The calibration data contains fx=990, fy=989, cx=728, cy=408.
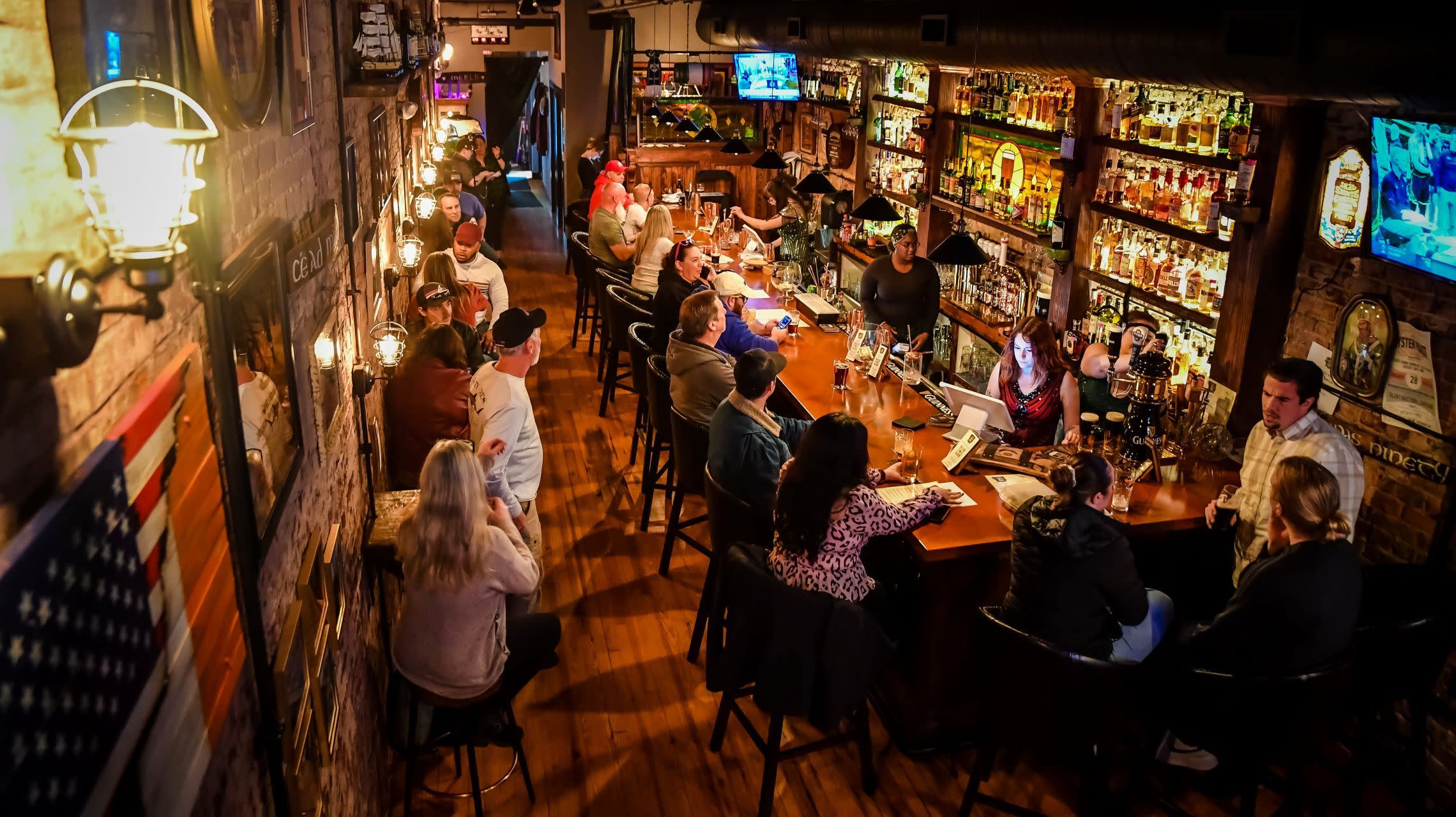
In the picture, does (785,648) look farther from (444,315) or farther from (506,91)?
(506,91)

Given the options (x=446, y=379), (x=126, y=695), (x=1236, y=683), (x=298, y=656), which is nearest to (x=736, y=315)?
(x=446, y=379)

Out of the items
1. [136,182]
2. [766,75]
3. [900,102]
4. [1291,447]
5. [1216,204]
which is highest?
[766,75]

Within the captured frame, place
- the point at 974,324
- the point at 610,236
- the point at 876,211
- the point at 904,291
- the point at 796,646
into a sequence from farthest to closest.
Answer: the point at 610,236
the point at 974,324
the point at 904,291
the point at 876,211
the point at 796,646

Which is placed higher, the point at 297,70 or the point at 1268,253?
the point at 297,70

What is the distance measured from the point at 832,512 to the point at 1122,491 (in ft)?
4.15

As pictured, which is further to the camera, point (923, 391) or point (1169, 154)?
point (1169, 154)

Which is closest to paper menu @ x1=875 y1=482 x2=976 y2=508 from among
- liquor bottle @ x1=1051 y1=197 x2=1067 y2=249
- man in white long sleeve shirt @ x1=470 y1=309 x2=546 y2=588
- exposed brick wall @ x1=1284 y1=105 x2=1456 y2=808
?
man in white long sleeve shirt @ x1=470 y1=309 x2=546 y2=588

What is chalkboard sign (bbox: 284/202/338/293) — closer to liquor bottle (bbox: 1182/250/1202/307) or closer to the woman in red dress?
the woman in red dress

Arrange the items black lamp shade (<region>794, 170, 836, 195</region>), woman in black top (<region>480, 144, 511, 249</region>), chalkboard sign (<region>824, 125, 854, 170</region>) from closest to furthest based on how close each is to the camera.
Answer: black lamp shade (<region>794, 170, 836, 195</region>), chalkboard sign (<region>824, 125, 854, 170</region>), woman in black top (<region>480, 144, 511, 249</region>)

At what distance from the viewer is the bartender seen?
22.1ft

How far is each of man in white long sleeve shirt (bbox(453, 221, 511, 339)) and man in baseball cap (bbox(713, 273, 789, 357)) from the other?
56.5 inches

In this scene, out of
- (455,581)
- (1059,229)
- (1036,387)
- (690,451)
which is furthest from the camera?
(1059,229)

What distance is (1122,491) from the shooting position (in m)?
3.76

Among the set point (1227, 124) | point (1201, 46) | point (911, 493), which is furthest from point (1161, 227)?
point (911, 493)
